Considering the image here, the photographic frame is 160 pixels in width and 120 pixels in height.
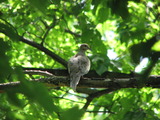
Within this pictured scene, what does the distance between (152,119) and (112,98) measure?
1824mm

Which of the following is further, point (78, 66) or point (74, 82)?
point (78, 66)

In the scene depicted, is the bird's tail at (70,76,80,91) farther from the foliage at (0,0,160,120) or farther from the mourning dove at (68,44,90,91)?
the foliage at (0,0,160,120)

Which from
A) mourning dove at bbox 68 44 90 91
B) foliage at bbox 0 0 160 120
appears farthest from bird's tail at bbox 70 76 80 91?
foliage at bbox 0 0 160 120

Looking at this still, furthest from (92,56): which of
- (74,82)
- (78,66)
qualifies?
(78,66)

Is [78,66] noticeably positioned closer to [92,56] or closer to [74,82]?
[74,82]

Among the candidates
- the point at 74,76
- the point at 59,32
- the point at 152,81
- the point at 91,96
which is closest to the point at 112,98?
the point at 91,96

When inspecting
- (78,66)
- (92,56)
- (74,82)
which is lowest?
(74,82)

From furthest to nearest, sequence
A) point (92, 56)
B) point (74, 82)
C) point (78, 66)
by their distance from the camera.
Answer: point (78, 66) → point (74, 82) → point (92, 56)

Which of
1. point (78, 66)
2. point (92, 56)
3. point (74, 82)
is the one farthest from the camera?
point (78, 66)

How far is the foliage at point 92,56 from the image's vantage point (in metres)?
0.88

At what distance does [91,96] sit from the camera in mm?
5234

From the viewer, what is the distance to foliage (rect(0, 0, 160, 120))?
2.88ft

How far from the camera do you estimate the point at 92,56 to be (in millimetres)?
3953

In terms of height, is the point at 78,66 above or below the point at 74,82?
above
